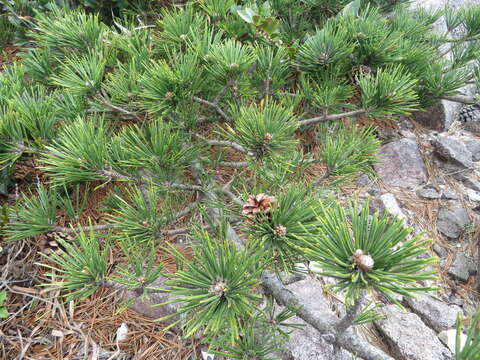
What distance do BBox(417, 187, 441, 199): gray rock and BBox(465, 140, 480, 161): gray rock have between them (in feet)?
1.17

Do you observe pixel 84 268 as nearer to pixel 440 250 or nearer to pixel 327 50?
pixel 327 50

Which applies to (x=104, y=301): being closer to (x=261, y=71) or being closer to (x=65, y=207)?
(x=65, y=207)

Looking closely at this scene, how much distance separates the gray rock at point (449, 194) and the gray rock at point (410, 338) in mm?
652

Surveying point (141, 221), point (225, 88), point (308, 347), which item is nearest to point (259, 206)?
point (141, 221)

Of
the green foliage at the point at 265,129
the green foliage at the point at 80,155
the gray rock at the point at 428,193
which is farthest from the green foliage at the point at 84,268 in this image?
the gray rock at the point at 428,193

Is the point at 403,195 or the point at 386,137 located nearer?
the point at 403,195

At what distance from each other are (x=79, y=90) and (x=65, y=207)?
12.1 inches

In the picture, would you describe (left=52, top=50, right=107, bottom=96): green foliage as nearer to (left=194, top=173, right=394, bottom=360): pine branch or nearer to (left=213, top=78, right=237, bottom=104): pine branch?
(left=213, top=78, right=237, bottom=104): pine branch

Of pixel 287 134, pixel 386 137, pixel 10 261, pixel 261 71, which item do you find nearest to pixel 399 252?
pixel 287 134

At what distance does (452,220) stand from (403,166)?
33 centimetres

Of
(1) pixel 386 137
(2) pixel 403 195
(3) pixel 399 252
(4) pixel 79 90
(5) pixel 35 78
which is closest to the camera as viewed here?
(3) pixel 399 252

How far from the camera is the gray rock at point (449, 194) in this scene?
1.45 m

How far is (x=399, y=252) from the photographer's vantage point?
419mm

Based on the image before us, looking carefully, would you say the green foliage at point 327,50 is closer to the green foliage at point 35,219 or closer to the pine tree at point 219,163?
the pine tree at point 219,163
